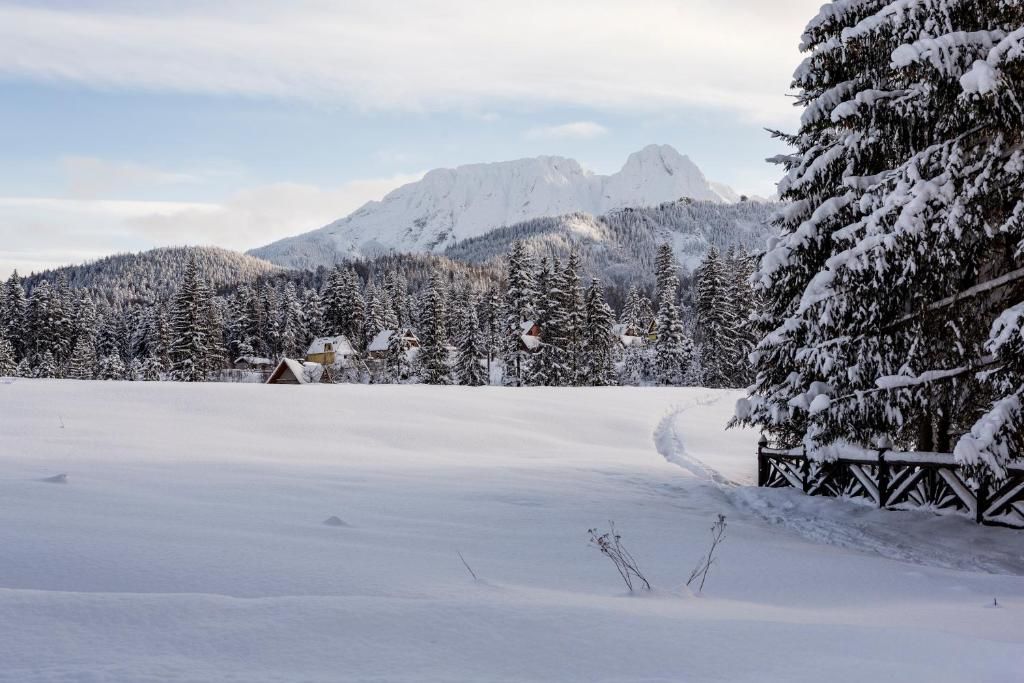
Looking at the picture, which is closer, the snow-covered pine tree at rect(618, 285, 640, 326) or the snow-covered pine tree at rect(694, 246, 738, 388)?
the snow-covered pine tree at rect(694, 246, 738, 388)

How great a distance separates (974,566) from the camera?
30.8 feet

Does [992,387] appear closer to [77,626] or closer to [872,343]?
[872,343]

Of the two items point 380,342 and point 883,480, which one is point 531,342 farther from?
point 883,480

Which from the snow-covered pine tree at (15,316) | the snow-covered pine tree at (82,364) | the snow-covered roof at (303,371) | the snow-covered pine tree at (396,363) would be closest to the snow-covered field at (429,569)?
the snow-covered roof at (303,371)

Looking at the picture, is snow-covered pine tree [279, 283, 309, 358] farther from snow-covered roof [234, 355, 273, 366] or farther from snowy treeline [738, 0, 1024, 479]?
snowy treeline [738, 0, 1024, 479]

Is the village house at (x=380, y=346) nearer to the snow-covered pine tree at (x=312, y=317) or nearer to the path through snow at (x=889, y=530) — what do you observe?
the snow-covered pine tree at (x=312, y=317)

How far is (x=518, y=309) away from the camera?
55.7 m

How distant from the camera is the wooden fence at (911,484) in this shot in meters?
11.2

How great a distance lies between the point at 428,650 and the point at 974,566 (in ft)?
29.7

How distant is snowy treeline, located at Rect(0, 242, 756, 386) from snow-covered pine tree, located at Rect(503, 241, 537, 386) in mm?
90

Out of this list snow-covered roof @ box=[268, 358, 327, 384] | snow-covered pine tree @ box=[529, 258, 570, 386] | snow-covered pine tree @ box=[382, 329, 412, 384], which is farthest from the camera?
snow-covered pine tree @ box=[382, 329, 412, 384]

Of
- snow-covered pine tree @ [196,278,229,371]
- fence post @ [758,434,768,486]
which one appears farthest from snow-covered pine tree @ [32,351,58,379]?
fence post @ [758,434,768,486]

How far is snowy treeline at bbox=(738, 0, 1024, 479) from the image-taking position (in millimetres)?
8898

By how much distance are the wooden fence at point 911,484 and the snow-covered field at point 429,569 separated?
422mm
